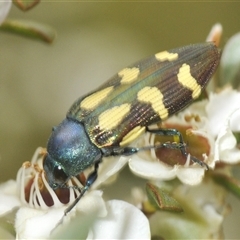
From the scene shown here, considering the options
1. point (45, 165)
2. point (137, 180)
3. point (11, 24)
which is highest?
point (11, 24)

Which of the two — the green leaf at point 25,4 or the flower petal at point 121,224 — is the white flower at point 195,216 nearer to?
the flower petal at point 121,224

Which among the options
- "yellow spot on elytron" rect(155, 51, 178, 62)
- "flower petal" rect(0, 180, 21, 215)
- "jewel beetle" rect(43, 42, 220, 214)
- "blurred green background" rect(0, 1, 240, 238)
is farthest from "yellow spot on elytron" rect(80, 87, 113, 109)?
"blurred green background" rect(0, 1, 240, 238)

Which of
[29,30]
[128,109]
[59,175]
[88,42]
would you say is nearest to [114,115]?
[128,109]

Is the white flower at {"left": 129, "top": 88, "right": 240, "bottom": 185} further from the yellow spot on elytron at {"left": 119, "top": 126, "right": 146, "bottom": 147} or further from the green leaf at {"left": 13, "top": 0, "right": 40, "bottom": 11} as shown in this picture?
the green leaf at {"left": 13, "top": 0, "right": 40, "bottom": 11}

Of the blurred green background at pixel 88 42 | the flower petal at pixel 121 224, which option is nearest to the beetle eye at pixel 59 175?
the flower petal at pixel 121 224

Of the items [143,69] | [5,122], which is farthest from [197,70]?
[5,122]

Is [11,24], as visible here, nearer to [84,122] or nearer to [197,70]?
[84,122]

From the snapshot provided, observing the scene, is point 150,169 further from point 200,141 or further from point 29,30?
point 29,30

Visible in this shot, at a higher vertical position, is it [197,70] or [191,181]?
[197,70]
